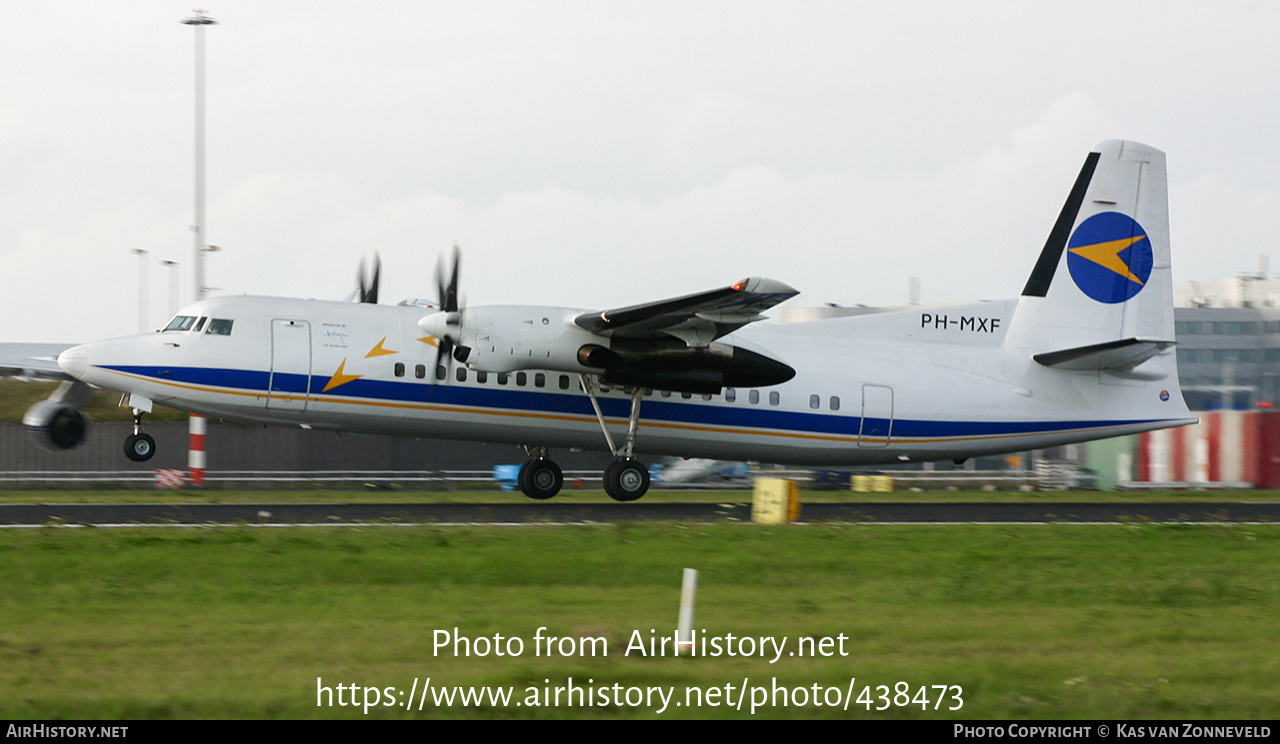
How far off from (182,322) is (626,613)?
13.1 meters

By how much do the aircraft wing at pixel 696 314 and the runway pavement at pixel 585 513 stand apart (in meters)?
3.29

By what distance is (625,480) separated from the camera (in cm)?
2250

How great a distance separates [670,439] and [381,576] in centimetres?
1029

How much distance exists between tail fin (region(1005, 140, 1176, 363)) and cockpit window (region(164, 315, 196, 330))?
55.3 ft

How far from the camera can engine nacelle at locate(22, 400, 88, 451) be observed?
832 inches

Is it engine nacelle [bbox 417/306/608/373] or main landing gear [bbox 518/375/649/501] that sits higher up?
engine nacelle [bbox 417/306/608/373]

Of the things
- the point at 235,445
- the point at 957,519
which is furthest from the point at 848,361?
the point at 235,445

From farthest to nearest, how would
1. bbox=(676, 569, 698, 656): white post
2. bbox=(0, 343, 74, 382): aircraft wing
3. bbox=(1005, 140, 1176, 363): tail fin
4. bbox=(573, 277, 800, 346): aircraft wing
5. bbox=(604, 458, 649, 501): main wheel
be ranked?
bbox=(1005, 140, 1176, 363): tail fin < bbox=(604, 458, 649, 501): main wheel < bbox=(0, 343, 74, 382): aircraft wing < bbox=(573, 277, 800, 346): aircraft wing < bbox=(676, 569, 698, 656): white post

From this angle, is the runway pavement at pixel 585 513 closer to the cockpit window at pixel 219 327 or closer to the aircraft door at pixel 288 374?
the aircraft door at pixel 288 374

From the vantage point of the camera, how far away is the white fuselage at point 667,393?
20500 millimetres

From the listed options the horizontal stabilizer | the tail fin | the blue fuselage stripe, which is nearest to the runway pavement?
the blue fuselage stripe

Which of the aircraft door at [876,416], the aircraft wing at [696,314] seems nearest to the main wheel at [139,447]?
the aircraft wing at [696,314]

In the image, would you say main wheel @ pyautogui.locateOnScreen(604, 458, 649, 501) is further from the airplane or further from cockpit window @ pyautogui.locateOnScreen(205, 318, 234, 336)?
cockpit window @ pyautogui.locateOnScreen(205, 318, 234, 336)
